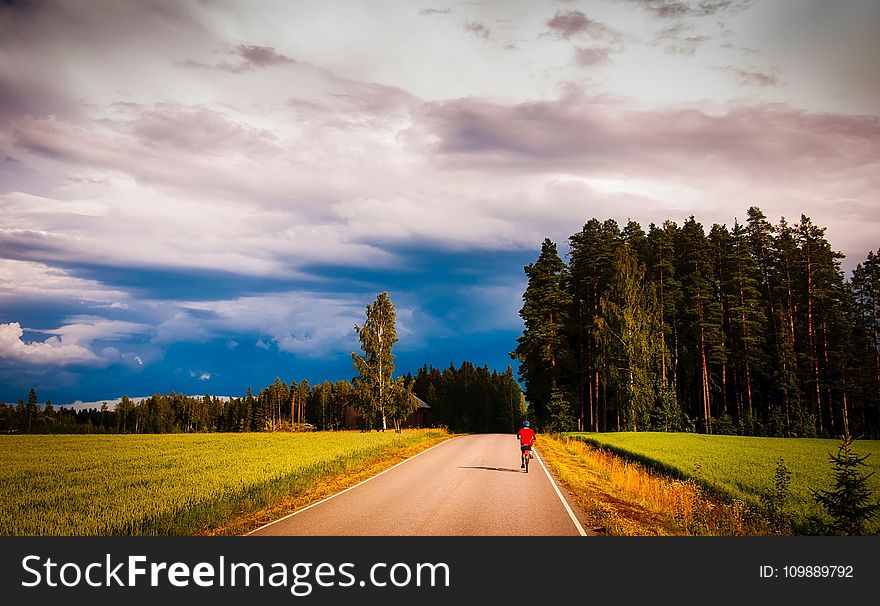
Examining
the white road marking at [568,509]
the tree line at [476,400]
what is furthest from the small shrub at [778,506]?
the tree line at [476,400]

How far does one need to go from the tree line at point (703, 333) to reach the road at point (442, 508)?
36.0m

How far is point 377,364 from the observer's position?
63.9 m

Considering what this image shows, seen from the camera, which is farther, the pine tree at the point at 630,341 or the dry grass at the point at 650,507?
the pine tree at the point at 630,341

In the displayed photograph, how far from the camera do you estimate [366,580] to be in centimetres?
793

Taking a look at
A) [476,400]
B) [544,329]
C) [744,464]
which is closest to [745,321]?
[544,329]

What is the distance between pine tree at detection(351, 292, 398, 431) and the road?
4123 cm

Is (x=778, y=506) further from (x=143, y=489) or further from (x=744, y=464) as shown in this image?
(x=143, y=489)

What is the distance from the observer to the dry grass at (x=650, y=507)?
41.5ft

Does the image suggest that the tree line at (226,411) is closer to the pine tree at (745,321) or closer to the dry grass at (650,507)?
the pine tree at (745,321)

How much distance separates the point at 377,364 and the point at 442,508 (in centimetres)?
5081

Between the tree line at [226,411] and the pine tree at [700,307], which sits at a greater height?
the pine tree at [700,307]

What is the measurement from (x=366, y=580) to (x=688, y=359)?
59.8 m

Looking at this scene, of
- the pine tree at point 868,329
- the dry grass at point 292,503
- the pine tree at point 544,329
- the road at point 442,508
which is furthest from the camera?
the pine tree at point 544,329

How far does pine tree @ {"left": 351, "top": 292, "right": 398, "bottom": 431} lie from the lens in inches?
2486
